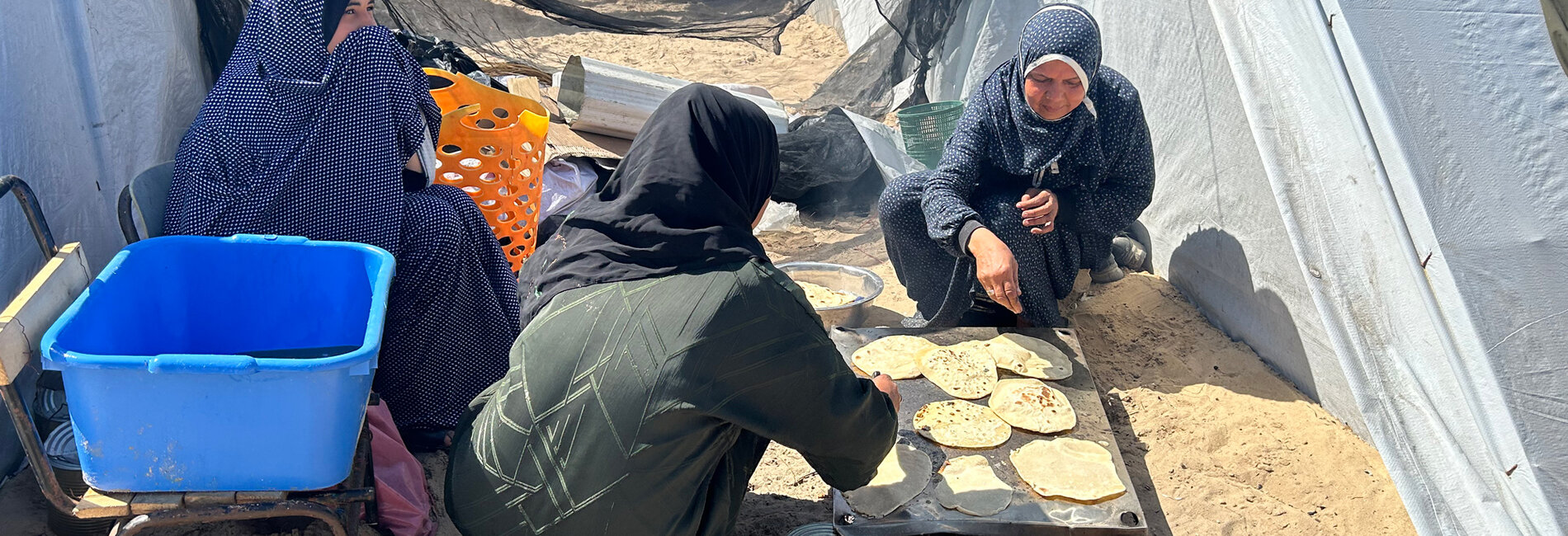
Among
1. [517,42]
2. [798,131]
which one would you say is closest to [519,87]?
[798,131]

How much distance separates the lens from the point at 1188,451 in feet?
8.96

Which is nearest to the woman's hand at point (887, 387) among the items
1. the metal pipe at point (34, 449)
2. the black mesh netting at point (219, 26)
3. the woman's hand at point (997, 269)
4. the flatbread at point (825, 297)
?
the woman's hand at point (997, 269)

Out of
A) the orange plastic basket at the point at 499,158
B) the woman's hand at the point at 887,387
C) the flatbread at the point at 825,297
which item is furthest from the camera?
the flatbread at the point at 825,297

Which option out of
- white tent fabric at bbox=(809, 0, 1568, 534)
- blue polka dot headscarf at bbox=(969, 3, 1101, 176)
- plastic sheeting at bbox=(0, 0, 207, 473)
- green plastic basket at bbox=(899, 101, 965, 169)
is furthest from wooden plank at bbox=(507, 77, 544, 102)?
white tent fabric at bbox=(809, 0, 1568, 534)

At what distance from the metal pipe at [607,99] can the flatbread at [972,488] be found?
2738mm

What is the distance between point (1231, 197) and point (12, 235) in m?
3.63

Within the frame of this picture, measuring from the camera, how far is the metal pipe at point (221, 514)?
1.69m

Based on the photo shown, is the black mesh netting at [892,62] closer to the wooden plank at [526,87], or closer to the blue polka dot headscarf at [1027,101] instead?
the wooden plank at [526,87]

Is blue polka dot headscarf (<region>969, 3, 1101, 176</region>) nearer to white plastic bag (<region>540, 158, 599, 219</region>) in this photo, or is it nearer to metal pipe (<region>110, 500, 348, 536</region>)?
white plastic bag (<region>540, 158, 599, 219</region>)

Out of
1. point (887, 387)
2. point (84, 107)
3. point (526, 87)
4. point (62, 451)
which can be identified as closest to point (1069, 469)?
point (887, 387)

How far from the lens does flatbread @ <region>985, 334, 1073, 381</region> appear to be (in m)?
2.78

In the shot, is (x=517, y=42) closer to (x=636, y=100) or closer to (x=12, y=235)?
(x=636, y=100)

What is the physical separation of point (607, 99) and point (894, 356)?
252cm

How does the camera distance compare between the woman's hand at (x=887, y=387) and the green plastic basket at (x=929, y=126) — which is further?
the green plastic basket at (x=929, y=126)
